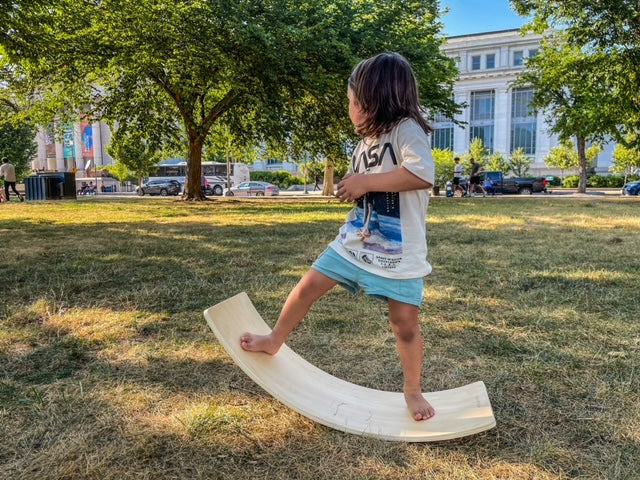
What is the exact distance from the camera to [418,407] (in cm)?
207

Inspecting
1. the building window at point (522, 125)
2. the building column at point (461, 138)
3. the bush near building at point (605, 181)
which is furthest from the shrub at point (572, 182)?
the building column at point (461, 138)

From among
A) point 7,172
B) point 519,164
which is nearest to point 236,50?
point 7,172

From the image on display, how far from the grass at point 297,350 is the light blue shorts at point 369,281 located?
1.82ft

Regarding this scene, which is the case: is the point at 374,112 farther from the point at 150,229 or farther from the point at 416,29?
the point at 416,29

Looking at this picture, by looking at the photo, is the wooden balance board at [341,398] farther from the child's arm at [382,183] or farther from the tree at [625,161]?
the tree at [625,161]

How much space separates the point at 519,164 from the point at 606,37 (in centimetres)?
4162

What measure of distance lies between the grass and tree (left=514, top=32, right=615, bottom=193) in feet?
49.6

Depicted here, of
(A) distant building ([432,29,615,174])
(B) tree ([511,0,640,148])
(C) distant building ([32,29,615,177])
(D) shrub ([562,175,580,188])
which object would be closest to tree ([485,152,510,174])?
(C) distant building ([32,29,615,177])

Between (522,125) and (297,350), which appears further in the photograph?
(522,125)

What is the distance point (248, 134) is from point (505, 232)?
515 inches

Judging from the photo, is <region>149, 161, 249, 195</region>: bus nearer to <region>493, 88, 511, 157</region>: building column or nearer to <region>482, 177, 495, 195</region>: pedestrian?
<region>482, 177, 495, 195</region>: pedestrian

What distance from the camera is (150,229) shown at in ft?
27.5

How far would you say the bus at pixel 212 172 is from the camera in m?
47.3

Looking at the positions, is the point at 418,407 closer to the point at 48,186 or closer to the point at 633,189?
the point at 48,186
